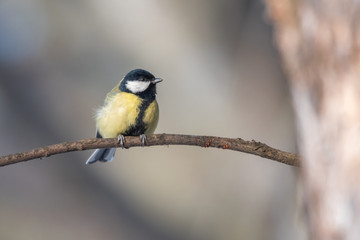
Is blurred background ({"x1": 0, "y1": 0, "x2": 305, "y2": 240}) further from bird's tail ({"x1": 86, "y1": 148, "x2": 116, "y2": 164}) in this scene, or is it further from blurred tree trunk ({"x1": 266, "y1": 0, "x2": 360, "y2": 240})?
blurred tree trunk ({"x1": 266, "y1": 0, "x2": 360, "y2": 240})

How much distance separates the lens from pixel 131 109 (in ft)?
9.20

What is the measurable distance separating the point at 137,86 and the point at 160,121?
2195 mm

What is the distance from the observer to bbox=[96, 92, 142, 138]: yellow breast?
280 centimetres

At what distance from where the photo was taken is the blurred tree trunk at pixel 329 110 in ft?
3.99

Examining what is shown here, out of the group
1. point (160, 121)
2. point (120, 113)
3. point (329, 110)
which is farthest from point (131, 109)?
point (160, 121)

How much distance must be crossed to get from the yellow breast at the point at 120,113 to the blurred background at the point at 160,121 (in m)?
2.14

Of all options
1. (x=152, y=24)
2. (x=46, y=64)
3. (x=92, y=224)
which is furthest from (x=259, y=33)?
(x=92, y=224)

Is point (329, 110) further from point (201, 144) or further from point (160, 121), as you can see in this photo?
point (160, 121)

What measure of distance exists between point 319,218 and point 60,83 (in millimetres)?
4279

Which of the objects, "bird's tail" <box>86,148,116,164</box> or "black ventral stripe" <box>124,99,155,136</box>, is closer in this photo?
"black ventral stripe" <box>124,99,155,136</box>

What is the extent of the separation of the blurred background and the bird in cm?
209

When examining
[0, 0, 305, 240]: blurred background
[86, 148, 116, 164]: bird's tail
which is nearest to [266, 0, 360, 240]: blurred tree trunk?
[86, 148, 116, 164]: bird's tail

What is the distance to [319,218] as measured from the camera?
51.5 inches

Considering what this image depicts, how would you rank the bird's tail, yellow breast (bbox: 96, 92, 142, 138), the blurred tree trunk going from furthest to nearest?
the bird's tail, yellow breast (bbox: 96, 92, 142, 138), the blurred tree trunk
